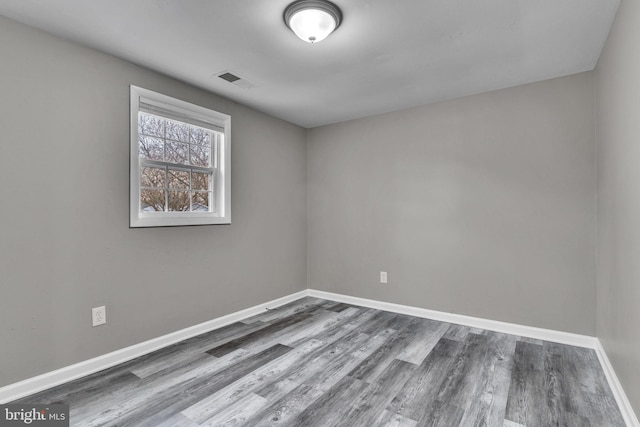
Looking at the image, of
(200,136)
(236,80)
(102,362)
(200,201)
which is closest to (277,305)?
(200,201)

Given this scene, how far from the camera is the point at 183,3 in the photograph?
1.79 metres

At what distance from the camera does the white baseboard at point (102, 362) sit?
1.93 metres

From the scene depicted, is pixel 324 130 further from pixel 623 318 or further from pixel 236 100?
pixel 623 318

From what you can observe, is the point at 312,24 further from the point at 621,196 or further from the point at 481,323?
the point at 481,323

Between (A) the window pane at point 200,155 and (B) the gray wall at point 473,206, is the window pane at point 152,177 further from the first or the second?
(B) the gray wall at point 473,206

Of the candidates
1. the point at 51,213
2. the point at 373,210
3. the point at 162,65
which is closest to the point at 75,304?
the point at 51,213

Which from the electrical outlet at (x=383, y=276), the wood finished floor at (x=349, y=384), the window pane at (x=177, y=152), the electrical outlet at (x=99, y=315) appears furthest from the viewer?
the electrical outlet at (x=383, y=276)

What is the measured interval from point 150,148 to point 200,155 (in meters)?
0.50

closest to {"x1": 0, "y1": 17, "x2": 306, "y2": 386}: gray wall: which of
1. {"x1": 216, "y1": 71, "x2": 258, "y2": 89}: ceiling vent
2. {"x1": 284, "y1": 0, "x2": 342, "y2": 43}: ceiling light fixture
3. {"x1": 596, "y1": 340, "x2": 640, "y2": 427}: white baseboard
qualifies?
{"x1": 216, "y1": 71, "x2": 258, "y2": 89}: ceiling vent

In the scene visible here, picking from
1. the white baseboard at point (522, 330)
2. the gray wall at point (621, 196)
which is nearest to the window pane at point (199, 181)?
the white baseboard at point (522, 330)

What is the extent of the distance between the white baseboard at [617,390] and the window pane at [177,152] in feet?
11.7

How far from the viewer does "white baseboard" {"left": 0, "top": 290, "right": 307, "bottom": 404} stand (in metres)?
1.93

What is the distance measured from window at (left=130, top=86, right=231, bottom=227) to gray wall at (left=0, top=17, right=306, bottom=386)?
0.08 meters

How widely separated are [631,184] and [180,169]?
3203 mm
